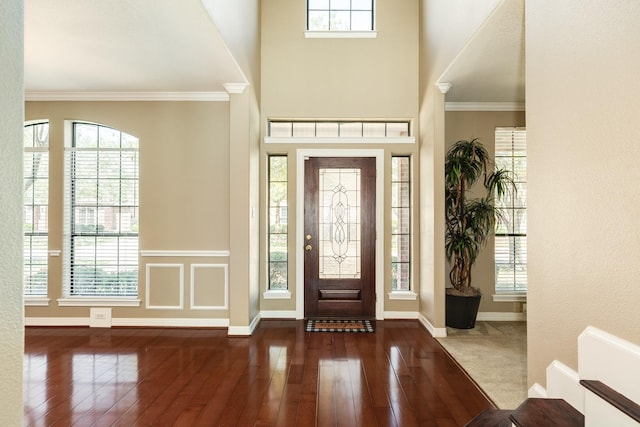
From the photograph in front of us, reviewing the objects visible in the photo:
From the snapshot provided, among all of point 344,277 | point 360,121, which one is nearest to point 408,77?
point 360,121

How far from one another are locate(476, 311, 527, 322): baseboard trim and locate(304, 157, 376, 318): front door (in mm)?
1412

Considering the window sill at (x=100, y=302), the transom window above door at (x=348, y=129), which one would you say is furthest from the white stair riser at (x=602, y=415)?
the window sill at (x=100, y=302)

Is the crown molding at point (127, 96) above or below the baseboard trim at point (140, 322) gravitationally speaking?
above

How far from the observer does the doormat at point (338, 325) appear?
4492 mm

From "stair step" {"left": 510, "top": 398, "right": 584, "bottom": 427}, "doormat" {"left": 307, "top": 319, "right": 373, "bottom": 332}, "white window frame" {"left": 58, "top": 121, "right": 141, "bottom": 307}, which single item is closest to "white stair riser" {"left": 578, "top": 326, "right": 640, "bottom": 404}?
"stair step" {"left": 510, "top": 398, "right": 584, "bottom": 427}

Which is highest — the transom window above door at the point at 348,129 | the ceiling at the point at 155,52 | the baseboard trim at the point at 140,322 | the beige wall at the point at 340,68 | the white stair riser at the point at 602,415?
the beige wall at the point at 340,68

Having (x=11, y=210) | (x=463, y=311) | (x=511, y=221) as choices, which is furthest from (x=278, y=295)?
(x=11, y=210)

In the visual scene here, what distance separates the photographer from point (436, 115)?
430 centimetres

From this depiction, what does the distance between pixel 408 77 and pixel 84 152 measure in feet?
13.4

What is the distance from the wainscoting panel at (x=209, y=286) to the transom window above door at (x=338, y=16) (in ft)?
10.9

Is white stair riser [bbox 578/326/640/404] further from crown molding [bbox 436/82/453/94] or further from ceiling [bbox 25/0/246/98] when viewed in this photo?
crown molding [bbox 436/82/453/94]

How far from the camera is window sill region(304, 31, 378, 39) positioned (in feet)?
16.2

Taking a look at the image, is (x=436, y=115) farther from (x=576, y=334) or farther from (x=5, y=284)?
(x=5, y=284)

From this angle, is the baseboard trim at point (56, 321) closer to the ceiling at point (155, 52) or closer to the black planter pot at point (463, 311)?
the ceiling at point (155, 52)
